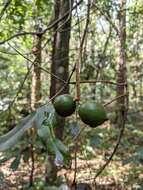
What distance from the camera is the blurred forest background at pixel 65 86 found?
3.59 feet

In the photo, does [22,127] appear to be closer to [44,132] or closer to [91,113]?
[44,132]

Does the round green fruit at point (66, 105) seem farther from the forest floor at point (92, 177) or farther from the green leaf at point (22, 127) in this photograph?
the forest floor at point (92, 177)

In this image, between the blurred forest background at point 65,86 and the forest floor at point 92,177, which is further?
the forest floor at point 92,177

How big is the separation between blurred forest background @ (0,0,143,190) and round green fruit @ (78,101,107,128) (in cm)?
3

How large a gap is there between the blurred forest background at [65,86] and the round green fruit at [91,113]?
3cm

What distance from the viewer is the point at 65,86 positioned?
116 cm

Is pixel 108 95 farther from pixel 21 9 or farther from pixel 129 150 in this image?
pixel 21 9

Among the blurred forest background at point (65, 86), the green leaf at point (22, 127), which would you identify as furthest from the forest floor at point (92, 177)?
the green leaf at point (22, 127)

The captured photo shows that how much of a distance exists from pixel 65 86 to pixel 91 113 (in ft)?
0.56

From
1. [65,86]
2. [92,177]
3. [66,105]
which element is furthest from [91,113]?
[92,177]

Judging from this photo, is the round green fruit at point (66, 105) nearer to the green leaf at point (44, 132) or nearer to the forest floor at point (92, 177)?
the green leaf at point (44, 132)

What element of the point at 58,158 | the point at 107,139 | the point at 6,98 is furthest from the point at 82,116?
the point at 6,98

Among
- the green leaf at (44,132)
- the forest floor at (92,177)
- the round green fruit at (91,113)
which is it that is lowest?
the forest floor at (92,177)

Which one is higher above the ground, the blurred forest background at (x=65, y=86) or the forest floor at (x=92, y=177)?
the blurred forest background at (x=65, y=86)
